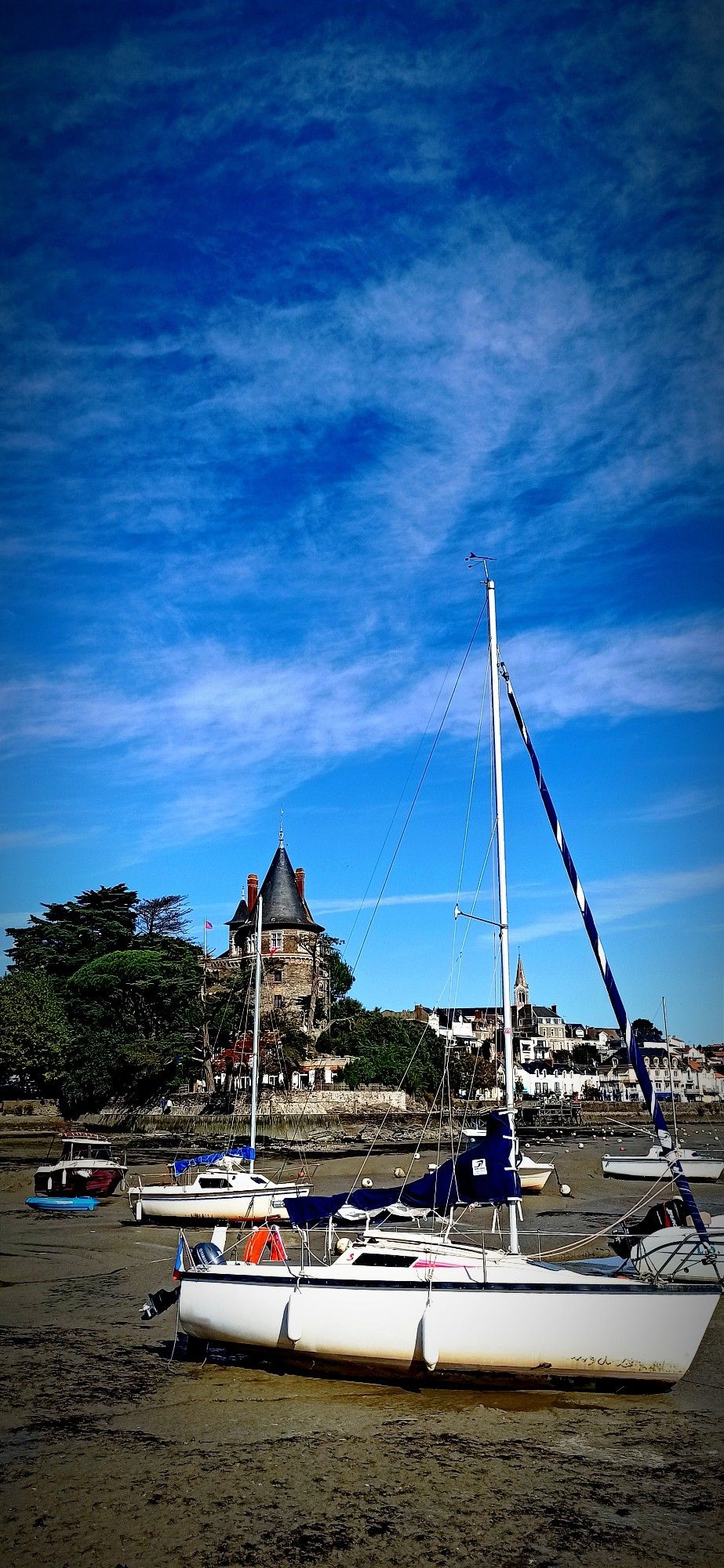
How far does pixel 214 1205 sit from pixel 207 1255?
49.5ft

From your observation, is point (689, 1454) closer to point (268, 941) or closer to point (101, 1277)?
point (101, 1277)

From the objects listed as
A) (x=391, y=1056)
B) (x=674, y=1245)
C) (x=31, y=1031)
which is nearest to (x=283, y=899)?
(x=391, y=1056)

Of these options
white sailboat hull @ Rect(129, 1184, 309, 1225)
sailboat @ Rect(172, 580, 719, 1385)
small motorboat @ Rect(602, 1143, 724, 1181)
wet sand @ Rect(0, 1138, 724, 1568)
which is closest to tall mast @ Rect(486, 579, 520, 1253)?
sailboat @ Rect(172, 580, 719, 1385)

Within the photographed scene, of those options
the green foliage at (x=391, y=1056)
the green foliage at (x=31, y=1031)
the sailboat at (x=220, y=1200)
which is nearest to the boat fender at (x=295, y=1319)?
the sailboat at (x=220, y=1200)

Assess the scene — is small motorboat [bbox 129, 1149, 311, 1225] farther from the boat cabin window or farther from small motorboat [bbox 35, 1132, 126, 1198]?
the boat cabin window

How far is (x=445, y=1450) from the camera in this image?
10.7 meters

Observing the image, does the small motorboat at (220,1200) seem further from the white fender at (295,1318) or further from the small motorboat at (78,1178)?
the white fender at (295,1318)

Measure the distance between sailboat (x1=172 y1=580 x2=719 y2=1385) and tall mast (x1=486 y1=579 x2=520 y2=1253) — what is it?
10 centimetres

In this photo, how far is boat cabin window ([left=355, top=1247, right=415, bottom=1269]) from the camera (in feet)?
45.0

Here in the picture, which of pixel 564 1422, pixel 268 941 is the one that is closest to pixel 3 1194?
pixel 564 1422

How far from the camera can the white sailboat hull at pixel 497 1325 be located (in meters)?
12.1

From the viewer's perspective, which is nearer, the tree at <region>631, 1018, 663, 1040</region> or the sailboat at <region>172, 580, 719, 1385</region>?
the sailboat at <region>172, 580, 719, 1385</region>

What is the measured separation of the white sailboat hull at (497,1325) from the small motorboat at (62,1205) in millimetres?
20968

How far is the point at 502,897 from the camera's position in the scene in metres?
16.4
